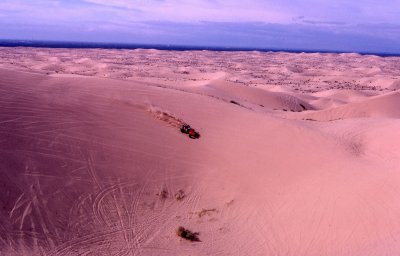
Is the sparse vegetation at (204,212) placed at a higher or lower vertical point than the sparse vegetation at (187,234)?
higher

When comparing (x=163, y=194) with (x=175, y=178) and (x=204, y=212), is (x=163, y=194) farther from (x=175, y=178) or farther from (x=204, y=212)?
(x=204, y=212)

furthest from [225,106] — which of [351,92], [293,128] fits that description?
[351,92]

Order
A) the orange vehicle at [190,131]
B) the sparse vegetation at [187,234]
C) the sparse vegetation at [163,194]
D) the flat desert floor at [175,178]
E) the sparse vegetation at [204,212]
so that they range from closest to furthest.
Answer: the flat desert floor at [175,178] < the sparse vegetation at [187,234] < the sparse vegetation at [204,212] < the sparse vegetation at [163,194] < the orange vehicle at [190,131]

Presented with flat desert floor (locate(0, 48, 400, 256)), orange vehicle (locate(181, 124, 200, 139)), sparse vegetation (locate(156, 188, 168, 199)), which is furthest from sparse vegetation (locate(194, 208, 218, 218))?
orange vehicle (locate(181, 124, 200, 139))

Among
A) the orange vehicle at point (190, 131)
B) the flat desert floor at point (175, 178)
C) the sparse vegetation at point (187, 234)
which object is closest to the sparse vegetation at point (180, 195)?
the flat desert floor at point (175, 178)

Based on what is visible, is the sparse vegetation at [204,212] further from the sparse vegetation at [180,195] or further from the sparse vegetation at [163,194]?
the sparse vegetation at [163,194]

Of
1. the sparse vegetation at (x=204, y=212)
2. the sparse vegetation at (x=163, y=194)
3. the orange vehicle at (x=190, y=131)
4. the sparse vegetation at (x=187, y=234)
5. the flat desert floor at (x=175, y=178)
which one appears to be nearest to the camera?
the flat desert floor at (x=175, y=178)

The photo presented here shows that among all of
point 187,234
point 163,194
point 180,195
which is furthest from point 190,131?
point 187,234
